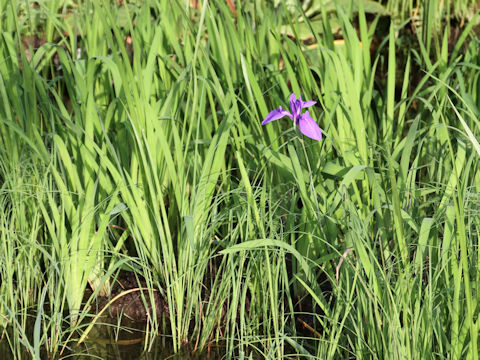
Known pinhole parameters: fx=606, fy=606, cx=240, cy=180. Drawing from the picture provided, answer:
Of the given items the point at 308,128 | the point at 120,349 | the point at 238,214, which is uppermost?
the point at 308,128

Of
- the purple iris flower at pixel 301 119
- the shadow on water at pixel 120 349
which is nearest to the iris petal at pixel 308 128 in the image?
the purple iris flower at pixel 301 119

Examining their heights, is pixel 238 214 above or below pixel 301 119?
below

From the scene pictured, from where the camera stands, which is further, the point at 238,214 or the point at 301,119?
the point at 238,214

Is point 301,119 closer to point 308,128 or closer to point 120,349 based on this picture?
point 308,128

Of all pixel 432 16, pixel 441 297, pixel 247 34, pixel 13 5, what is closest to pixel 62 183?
pixel 13 5

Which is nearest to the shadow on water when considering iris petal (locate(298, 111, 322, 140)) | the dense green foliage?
the dense green foliage

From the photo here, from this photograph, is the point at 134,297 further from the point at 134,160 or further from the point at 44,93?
the point at 44,93

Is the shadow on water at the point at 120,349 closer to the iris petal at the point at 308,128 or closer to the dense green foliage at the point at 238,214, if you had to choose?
the dense green foliage at the point at 238,214

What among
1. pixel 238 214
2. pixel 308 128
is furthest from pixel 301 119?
pixel 238 214

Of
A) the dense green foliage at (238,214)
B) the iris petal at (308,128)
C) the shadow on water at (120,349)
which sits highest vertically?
the iris petal at (308,128)

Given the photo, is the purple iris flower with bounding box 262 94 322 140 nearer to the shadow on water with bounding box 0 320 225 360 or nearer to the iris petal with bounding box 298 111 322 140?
the iris petal with bounding box 298 111 322 140

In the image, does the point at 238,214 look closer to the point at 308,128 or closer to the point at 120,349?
the point at 308,128

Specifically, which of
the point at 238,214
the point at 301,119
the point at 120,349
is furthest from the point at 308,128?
the point at 120,349

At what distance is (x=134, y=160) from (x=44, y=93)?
1.15 ft
